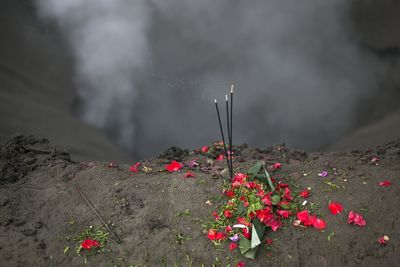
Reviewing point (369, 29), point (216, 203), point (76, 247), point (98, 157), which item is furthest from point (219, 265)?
point (369, 29)

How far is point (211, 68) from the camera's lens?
6621 millimetres

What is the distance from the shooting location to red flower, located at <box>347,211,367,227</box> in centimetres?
366

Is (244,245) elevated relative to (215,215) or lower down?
lower down

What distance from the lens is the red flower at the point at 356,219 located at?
366 centimetres

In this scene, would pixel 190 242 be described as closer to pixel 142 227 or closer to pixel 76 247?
pixel 142 227

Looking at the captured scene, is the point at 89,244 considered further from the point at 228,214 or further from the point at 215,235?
the point at 228,214

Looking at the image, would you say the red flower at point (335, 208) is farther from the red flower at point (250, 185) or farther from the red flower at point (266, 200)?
the red flower at point (250, 185)

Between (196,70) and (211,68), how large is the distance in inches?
8.3

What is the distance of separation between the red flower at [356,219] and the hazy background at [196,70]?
2.67 meters

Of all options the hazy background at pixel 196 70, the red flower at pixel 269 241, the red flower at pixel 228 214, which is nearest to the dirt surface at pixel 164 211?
the red flower at pixel 269 241

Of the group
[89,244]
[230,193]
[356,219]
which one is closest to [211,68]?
[230,193]

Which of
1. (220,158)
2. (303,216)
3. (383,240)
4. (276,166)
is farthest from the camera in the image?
(220,158)

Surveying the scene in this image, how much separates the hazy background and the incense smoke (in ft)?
0.05

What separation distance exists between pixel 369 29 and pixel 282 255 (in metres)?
4.55
